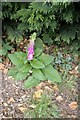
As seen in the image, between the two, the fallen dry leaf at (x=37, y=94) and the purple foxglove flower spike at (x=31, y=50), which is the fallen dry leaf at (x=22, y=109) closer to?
the fallen dry leaf at (x=37, y=94)

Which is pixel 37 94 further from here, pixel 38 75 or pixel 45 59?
pixel 45 59

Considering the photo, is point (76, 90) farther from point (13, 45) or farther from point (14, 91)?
point (13, 45)

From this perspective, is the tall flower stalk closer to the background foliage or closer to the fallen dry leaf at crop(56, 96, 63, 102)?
the background foliage

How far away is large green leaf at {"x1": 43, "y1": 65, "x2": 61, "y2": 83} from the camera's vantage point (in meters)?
3.66

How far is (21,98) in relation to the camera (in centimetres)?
351

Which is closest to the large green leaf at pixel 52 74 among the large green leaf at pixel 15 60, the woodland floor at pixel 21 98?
the woodland floor at pixel 21 98

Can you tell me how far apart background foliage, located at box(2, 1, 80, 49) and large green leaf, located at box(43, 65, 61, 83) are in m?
0.53

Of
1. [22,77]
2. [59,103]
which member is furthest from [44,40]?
[59,103]

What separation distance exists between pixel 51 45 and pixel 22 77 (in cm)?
87

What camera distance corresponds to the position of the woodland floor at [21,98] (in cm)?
334

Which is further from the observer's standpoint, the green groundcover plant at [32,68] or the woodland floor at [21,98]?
the green groundcover plant at [32,68]

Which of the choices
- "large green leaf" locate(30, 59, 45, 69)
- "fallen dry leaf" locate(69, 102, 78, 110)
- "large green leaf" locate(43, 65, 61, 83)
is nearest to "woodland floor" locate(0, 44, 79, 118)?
"fallen dry leaf" locate(69, 102, 78, 110)

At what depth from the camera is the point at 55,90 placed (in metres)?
3.64

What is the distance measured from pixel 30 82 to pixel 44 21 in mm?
836
